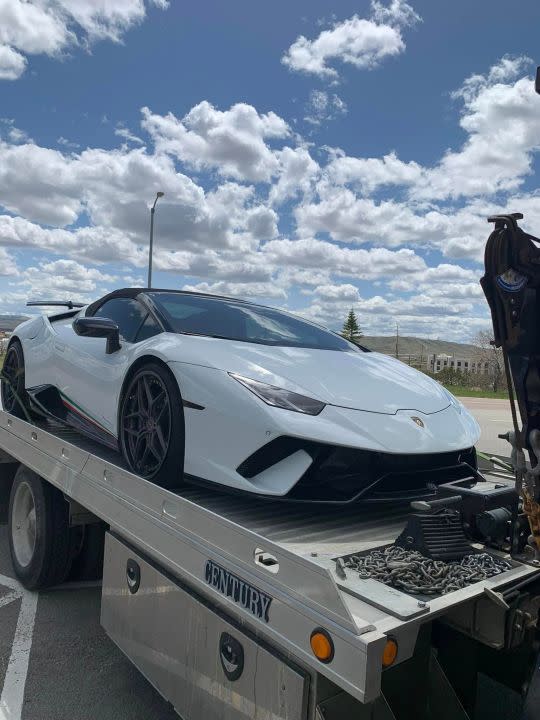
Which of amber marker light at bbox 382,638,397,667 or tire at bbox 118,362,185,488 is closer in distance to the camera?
amber marker light at bbox 382,638,397,667

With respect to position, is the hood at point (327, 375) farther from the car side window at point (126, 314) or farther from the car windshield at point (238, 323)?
the car side window at point (126, 314)

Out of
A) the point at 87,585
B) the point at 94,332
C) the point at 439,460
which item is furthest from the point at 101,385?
the point at 439,460

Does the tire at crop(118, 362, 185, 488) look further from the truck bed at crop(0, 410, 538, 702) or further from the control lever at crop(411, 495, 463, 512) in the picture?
the control lever at crop(411, 495, 463, 512)

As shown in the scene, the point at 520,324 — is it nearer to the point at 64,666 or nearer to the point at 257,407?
the point at 257,407

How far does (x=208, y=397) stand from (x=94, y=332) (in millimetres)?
1026

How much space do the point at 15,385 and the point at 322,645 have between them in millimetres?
4113

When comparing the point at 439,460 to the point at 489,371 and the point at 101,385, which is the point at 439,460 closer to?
the point at 101,385

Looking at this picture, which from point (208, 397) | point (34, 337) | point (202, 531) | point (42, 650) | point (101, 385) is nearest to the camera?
point (202, 531)

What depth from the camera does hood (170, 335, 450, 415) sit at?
8.81 ft

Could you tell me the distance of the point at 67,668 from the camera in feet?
Result: 9.97

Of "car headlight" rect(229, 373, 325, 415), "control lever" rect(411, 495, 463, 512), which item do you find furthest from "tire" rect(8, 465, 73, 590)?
"control lever" rect(411, 495, 463, 512)

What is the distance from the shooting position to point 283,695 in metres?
1.74

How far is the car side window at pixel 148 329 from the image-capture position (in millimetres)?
3324

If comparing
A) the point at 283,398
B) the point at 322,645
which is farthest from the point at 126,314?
the point at 322,645
